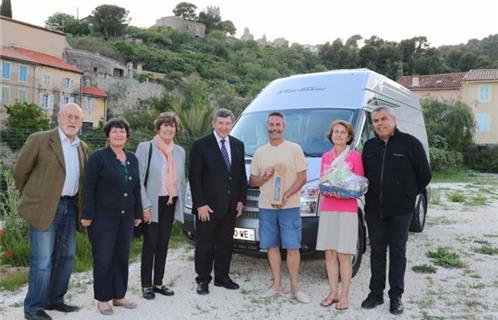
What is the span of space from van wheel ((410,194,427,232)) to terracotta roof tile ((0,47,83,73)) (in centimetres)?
4282

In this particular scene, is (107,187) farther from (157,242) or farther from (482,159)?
(482,159)

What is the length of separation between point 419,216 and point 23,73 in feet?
146

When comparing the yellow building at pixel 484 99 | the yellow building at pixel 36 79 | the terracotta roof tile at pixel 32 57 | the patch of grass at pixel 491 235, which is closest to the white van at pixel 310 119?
the patch of grass at pixel 491 235

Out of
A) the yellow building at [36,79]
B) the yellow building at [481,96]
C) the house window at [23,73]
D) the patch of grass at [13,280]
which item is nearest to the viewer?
the patch of grass at [13,280]

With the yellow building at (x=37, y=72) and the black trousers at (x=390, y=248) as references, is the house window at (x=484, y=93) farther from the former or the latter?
the black trousers at (x=390, y=248)

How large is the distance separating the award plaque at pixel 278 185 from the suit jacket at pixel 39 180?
6.72ft

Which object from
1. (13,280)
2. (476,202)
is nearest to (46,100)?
(476,202)

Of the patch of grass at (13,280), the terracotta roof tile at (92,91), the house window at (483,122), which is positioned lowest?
the patch of grass at (13,280)

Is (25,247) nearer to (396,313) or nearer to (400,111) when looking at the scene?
(396,313)

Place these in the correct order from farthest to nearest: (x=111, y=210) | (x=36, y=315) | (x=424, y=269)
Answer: (x=424, y=269) < (x=111, y=210) < (x=36, y=315)

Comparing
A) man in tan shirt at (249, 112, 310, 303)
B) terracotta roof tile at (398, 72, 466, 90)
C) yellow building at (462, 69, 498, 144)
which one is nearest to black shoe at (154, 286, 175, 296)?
man in tan shirt at (249, 112, 310, 303)

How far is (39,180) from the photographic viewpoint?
379 cm

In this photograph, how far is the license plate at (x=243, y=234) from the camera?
4.96 meters

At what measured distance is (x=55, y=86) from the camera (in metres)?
46.2
